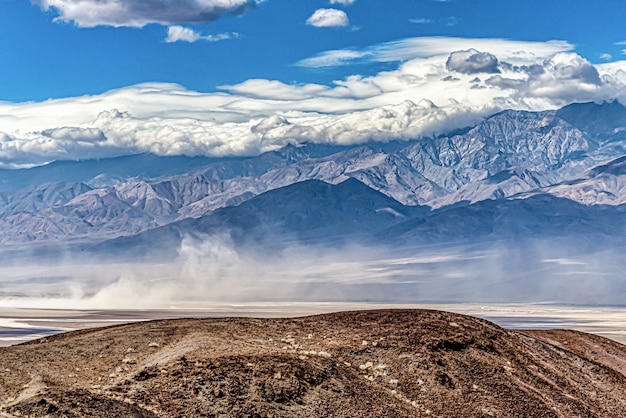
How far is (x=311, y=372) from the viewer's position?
2889cm

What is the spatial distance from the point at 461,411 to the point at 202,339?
847 centimetres

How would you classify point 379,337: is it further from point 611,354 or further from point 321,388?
point 611,354

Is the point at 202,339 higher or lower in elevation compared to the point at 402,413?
higher

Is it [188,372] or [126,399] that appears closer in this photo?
[126,399]

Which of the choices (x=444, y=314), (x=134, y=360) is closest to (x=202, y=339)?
(x=134, y=360)

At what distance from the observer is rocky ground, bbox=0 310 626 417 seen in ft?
85.7

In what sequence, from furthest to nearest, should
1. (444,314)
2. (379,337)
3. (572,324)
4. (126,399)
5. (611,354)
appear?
(572,324) < (611,354) < (444,314) < (379,337) < (126,399)

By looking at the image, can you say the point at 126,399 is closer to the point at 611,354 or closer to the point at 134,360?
the point at 134,360

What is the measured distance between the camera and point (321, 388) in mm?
28250

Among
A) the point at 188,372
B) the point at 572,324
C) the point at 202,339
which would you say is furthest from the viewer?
the point at 572,324

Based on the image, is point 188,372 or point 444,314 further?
point 444,314

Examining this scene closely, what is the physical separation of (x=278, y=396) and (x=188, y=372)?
263 centimetres

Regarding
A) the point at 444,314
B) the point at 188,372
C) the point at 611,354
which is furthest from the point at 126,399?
the point at 611,354

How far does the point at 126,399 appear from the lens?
84.6 feet
